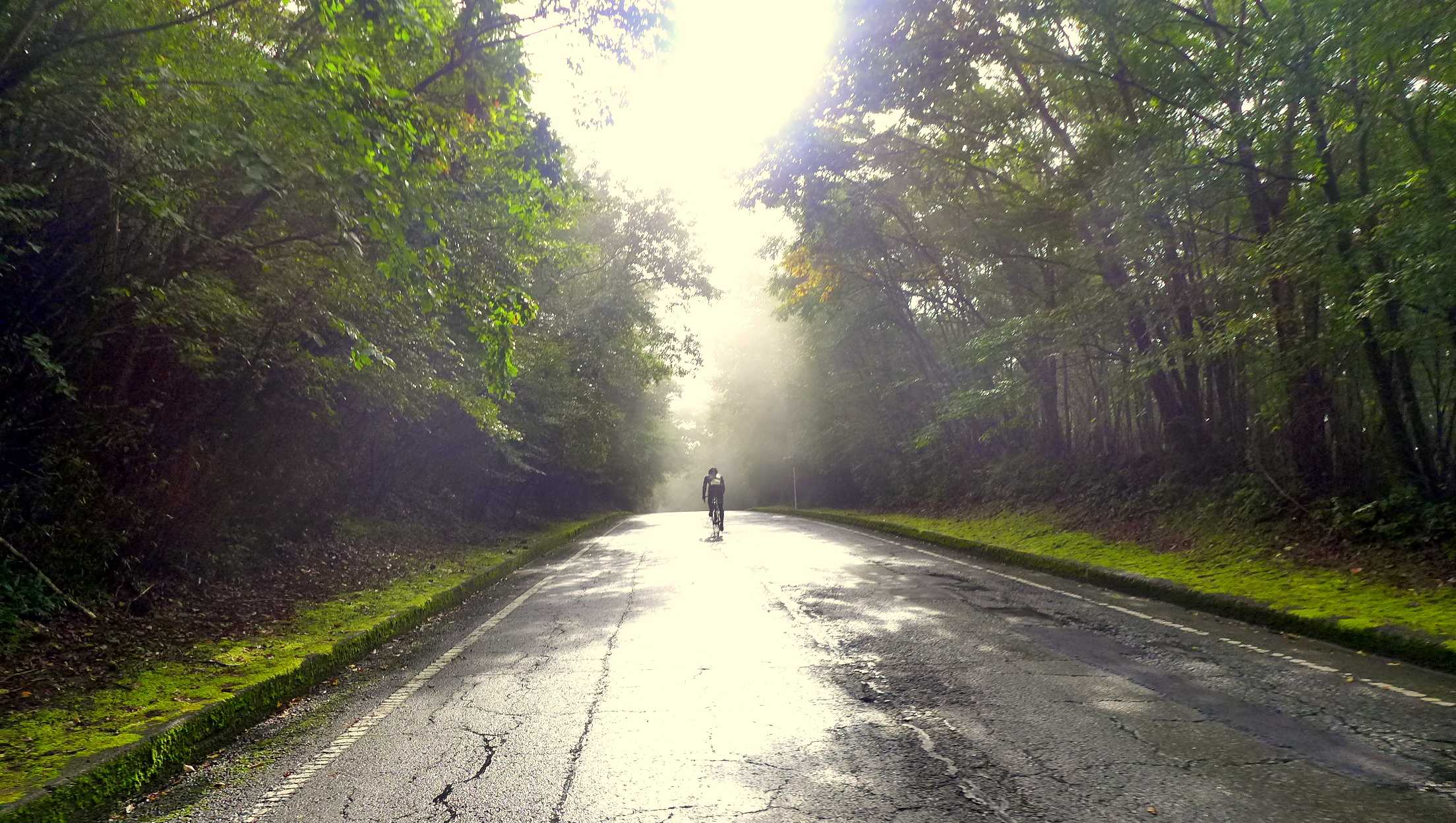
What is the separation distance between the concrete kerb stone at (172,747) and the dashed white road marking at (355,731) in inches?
30.4

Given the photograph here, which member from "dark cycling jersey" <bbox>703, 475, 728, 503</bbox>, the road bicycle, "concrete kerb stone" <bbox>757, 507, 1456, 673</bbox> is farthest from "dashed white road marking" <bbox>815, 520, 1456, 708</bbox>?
"dark cycling jersey" <bbox>703, 475, 728, 503</bbox>

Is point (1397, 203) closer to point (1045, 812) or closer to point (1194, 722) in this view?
point (1194, 722)

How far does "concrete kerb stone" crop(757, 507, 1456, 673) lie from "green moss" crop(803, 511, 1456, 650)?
84 mm

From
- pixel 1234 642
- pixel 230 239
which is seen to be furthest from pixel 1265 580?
pixel 230 239

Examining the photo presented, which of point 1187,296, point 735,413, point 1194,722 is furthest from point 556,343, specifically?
point 735,413

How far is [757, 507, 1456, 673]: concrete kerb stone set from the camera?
619cm

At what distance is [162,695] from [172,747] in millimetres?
1036

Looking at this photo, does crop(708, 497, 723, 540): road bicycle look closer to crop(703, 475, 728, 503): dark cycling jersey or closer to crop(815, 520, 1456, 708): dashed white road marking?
crop(703, 475, 728, 503): dark cycling jersey

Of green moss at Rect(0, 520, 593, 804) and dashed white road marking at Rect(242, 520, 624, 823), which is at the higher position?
green moss at Rect(0, 520, 593, 804)

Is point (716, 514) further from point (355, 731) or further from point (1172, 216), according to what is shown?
point (355, 731)

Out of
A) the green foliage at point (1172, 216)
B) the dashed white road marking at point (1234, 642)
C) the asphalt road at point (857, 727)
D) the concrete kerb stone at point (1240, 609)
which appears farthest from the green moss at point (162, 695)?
the green foliage at point (1172, 216)

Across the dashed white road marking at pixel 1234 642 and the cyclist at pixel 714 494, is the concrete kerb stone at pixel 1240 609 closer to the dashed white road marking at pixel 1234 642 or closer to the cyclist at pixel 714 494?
the dashed white road marking at pixel 1234 642

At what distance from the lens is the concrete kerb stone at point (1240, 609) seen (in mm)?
6188

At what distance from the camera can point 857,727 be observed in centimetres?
471
